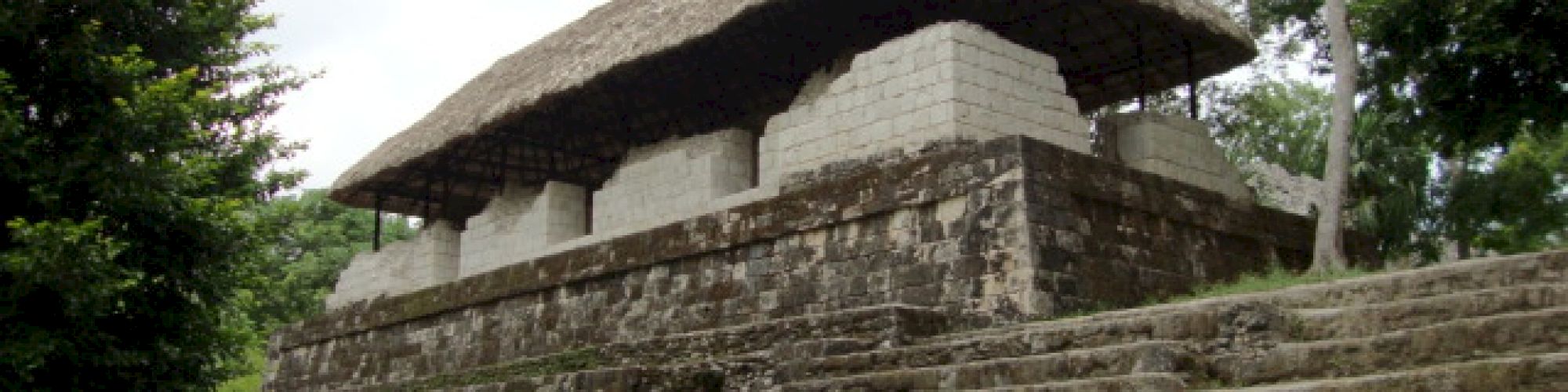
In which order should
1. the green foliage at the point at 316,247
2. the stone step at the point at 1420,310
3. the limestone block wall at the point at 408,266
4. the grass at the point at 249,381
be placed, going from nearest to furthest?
the stone step at the point at 1420,310 < the limestone block wall at the point at 408,266 < the grass at the point at 249,381 < the green foliage at the point at 316,247

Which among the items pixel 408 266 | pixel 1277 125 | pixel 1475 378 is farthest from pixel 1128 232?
pixel 1277 125

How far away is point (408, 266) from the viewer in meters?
16.1

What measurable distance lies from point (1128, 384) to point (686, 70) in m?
7.86

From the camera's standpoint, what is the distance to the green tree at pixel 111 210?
7.58m

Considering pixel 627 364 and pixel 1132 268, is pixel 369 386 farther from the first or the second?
pixel 1132 268

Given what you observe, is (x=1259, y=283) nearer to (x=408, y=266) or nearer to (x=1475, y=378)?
(x=1475, y=378)

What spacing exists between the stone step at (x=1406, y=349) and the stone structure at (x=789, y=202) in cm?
235

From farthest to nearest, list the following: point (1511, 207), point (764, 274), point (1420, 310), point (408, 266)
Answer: point (1511, 207)
point (408, 266)
point (764, 274)
point (1420, 310)

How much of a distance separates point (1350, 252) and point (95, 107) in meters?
10.0

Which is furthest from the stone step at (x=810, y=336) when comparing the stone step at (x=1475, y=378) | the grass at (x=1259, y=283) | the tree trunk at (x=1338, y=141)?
the tree trunk at (x=1338, y=141)

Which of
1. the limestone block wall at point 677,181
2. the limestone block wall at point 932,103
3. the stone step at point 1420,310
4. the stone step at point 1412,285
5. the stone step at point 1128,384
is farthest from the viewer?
the limestone block wall at point 677,181

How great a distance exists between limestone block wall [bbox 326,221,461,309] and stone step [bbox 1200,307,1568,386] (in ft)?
34.9

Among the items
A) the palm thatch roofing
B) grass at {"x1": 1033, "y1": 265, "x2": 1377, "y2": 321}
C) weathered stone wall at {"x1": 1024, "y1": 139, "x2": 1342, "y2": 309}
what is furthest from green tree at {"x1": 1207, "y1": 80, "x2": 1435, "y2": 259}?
grass at {"x1": 1033, "y1": 265, "x2": 1377, "y2": 321}

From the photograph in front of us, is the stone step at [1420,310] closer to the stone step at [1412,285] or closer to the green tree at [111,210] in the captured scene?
the stone step at [1412,285]
